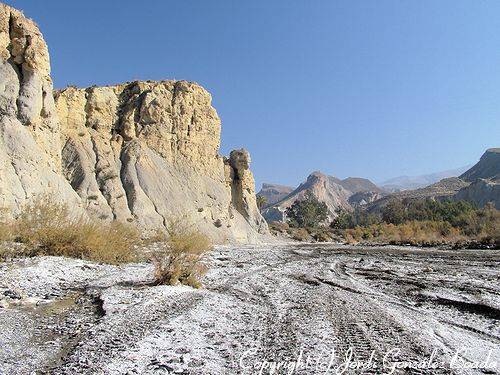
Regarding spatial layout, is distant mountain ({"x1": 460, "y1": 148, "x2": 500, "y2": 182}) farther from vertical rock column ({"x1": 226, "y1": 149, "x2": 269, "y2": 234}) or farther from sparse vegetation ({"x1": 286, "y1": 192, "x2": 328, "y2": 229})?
vertical rock column ({"x1": 226, "y1": 149, "x2": 269, "y2": 234})

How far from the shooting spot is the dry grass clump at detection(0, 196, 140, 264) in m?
13.1

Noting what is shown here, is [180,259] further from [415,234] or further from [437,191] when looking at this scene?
[437,191]

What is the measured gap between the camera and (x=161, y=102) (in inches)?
1649

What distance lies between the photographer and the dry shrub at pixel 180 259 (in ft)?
35.6

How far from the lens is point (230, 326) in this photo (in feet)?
23.0

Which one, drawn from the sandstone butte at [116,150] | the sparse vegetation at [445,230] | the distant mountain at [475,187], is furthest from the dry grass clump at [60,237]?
the distant mountain at [475,187]

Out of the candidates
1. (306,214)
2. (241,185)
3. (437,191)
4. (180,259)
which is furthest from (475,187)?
(180,259)

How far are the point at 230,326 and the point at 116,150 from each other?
3311 cm

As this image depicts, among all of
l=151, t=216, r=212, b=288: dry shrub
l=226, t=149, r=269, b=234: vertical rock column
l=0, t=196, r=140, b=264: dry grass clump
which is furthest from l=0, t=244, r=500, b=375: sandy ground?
l=226, t=149, r=269, b=234: vertical rock column

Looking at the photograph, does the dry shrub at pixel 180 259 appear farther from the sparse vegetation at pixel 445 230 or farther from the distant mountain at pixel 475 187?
the distant mountain at pixel 475 187

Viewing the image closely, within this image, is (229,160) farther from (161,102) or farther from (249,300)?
(249,300)

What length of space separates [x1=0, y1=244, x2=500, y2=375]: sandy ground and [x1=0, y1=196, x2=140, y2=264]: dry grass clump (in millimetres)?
1280

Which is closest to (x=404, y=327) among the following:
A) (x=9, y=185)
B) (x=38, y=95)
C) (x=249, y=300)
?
(x=249, y=300)

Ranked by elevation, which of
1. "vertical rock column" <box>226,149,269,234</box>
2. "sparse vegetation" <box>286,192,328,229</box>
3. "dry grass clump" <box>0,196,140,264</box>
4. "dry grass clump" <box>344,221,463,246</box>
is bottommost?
"dry grass clump" <box>344,221,463,246</box>
